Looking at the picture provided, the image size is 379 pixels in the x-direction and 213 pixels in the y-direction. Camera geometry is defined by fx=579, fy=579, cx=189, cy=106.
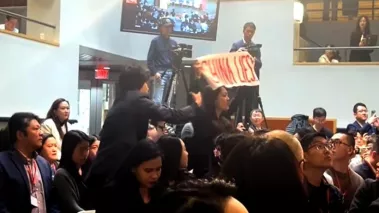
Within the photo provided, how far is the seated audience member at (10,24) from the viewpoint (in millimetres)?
7301

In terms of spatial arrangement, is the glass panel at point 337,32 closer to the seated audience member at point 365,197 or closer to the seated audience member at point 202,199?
the seated audience member at point 365,197

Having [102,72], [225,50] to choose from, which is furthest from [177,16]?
[102,72]

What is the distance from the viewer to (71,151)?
3756 mm

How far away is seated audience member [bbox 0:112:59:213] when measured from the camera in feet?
11.0

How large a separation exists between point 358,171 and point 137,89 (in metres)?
1.70

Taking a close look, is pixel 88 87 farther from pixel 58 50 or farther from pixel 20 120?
pixel 20 120

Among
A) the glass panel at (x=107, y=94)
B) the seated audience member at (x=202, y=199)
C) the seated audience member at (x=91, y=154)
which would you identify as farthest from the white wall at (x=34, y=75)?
the seated audience member at (x=202, y=199)

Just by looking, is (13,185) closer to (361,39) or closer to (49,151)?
(49,151)

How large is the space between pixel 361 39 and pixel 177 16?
9.45 feet

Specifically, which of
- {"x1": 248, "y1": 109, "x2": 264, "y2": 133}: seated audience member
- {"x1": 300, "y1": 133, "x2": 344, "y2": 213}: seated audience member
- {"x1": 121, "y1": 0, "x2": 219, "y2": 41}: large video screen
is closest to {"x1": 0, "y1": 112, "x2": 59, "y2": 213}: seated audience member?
{"x1": 300, "y1": 133, "x2": 344, "y2": 213}: seated audience member

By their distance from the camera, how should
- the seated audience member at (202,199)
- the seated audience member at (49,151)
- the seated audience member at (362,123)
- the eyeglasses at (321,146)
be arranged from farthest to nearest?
the seated audience member at (362,123), the seated audience member at (49,151), the eyeglasses at (321,146), the seated audience member at (202,199)

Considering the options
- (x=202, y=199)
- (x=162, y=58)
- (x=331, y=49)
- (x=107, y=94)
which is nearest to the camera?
(x=202, y=199)

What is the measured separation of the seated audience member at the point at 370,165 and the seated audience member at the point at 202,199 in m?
2.76

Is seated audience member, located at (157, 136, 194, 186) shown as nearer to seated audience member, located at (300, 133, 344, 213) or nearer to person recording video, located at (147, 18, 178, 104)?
seated audience member, located at (300, 133, 344, 213)
